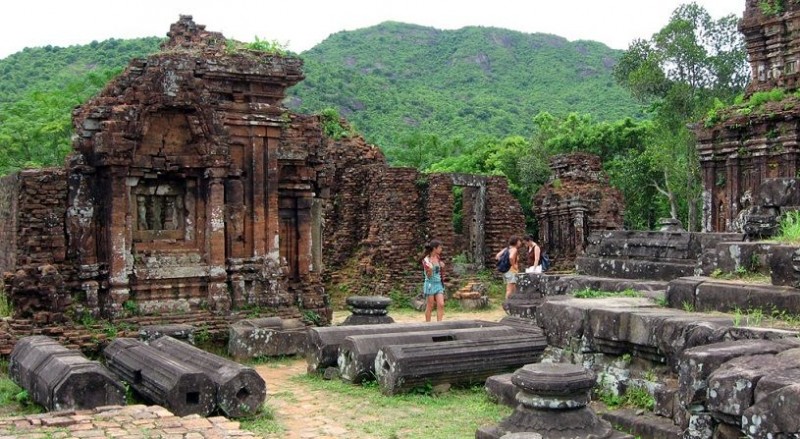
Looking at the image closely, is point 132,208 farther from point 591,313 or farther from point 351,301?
point 591,313

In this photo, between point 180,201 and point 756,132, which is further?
point 756,132

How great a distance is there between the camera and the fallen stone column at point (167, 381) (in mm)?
7918

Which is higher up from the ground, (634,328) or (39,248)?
(39,248)

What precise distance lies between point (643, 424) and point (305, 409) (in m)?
3.59

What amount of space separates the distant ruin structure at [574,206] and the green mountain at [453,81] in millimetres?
20589

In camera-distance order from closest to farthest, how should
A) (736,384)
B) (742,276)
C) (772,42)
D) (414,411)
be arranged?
(736,384)
(742,276)
(414,411)
(772,42)

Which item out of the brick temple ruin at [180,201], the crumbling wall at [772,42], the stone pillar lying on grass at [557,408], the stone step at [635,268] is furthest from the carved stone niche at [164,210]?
the crumbling wall at [772,42]

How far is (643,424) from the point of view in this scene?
253 inches

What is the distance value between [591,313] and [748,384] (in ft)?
7.89

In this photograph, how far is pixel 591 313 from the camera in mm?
7336

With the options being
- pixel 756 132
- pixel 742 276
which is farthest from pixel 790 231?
pixel 756 132

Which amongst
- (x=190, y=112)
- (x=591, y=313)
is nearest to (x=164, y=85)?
(x=190, y=112)

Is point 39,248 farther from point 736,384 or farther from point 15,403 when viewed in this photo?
point 736,384

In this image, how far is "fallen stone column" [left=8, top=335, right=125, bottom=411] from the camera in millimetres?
7797
